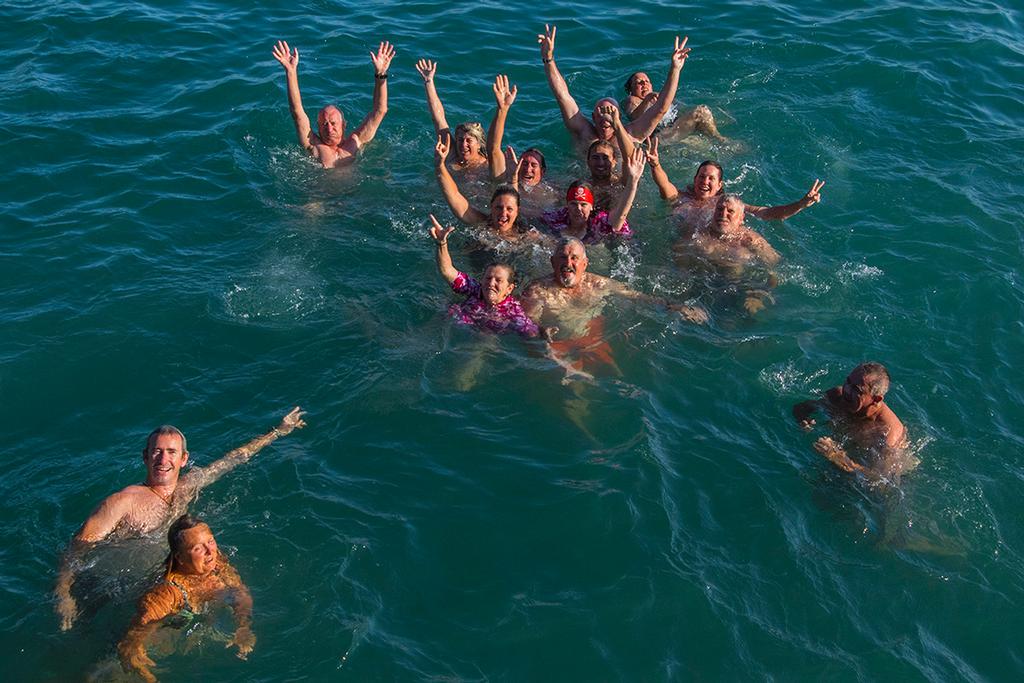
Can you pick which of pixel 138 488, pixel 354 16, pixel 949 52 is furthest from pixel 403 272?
pixel 949 52

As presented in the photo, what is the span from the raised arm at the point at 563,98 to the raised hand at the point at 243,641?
392 inches

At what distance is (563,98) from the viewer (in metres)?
15.7

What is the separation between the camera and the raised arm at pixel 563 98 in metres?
15.4

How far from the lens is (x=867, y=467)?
10.3 metres

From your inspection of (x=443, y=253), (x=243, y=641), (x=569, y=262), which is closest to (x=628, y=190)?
(x=569, y=262)

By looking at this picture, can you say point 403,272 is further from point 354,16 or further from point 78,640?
point 354,16

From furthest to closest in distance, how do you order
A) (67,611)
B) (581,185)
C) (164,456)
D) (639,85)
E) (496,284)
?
(639,85) → (581,185) → (496,284) → (164,456) → (67,611)

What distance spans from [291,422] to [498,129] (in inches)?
224

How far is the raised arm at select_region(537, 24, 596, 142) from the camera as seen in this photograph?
50.6 ft

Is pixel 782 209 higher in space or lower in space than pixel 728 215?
lower

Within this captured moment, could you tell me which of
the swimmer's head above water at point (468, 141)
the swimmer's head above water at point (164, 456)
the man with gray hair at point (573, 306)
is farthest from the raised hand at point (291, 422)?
the swimmer's head above water at point (468, 141)

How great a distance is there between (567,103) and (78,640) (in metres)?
10.7

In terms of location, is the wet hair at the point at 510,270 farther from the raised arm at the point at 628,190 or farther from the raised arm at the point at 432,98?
the raised arm at the point at 432,98

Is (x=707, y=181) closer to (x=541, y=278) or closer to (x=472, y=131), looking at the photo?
(x=541, y=278)
